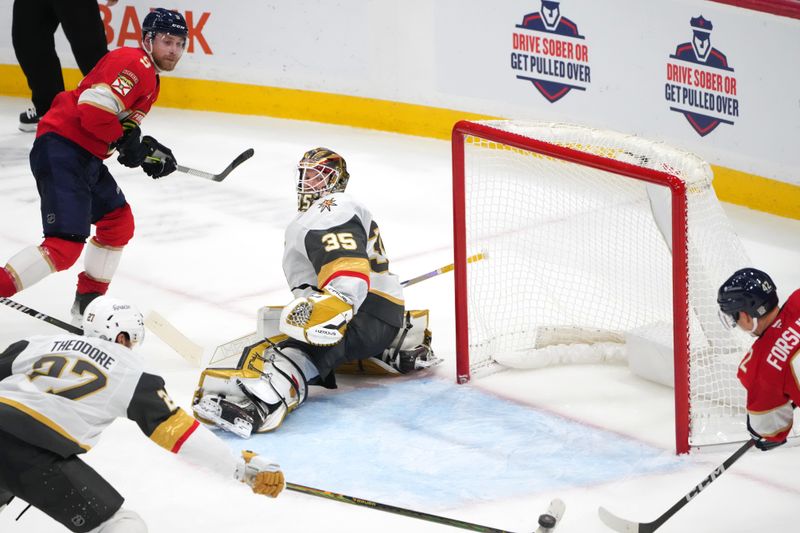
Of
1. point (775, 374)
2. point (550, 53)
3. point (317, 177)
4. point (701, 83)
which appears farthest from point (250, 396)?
point (550, 53)

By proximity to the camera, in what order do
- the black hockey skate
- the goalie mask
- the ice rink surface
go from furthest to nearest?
the black hockey skate
the goalie mask
the ice rink surface

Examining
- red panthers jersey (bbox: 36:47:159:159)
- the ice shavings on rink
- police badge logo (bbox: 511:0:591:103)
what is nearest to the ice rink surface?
the ice shavings on rink

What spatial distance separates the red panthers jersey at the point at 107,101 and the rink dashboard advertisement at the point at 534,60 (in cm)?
245

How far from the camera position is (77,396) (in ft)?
8.04

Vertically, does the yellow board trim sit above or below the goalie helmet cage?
above

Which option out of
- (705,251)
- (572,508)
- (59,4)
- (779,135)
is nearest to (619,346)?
(705,251)

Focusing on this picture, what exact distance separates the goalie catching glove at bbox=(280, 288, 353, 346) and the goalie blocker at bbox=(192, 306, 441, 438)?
0.05 m

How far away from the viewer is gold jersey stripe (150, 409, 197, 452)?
97.8 inches

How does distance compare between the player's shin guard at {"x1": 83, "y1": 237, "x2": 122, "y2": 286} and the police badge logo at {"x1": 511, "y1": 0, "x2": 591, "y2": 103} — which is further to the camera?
the police badge logo at {"x1": 511, "y1": 0, "x2": 591, "y2": 103}

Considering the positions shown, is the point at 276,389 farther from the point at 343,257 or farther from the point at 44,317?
the point at 44,317

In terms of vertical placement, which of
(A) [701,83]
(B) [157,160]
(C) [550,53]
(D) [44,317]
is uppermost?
(C) [550,53]

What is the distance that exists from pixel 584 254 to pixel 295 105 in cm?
→ 332

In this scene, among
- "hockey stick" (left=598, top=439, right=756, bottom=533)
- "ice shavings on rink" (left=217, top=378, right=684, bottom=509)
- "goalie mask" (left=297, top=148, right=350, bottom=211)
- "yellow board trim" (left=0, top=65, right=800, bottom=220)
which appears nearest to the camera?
"hockey stick" (left=598, top=439, right=756, bottom=533)

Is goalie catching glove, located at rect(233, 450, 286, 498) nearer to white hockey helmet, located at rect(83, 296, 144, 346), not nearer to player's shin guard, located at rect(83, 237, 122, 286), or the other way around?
white hockey helmet, located at rect(83, 296, 144, 346)
